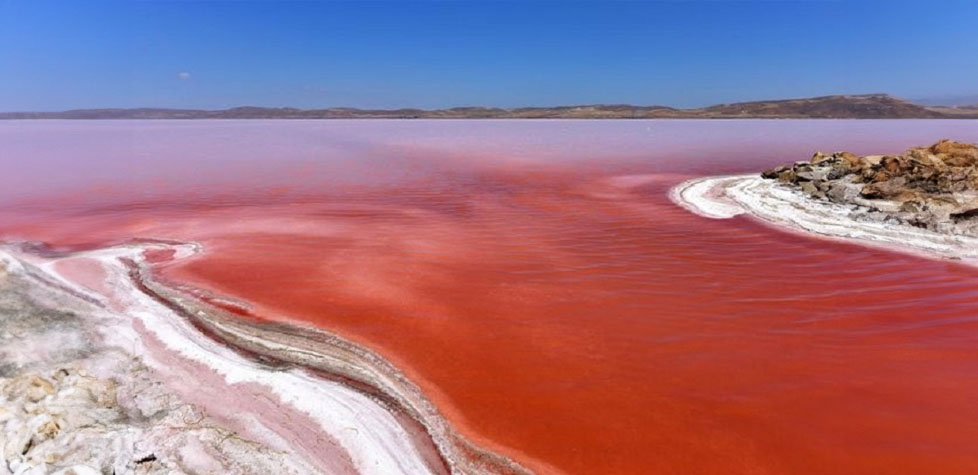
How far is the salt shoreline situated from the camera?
981cm

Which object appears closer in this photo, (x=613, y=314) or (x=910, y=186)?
(x=613, y=314)

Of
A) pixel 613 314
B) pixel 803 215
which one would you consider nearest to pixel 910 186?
pixel 803 215

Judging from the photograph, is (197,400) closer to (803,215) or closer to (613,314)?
(613,314)

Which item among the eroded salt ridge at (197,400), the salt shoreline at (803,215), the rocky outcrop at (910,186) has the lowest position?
the eroded salt ridge at (197,400)

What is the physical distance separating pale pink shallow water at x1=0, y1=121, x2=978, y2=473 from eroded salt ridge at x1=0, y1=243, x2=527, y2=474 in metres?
0.50

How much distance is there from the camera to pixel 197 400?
4.99 meters

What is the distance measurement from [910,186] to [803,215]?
3.22 meters

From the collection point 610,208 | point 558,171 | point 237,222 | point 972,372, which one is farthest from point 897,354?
point 558,171

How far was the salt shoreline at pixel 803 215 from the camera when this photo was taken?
9.81 meters

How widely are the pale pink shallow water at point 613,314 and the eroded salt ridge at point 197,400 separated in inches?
19.5

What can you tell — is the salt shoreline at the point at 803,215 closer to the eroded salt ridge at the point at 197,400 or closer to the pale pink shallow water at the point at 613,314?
the pale pink shallow water at the point at 613,314

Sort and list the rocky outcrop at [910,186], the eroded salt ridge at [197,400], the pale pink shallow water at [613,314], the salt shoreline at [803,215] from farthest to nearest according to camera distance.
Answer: the rocky outcrop at [910,186]
the salt shoreline at [803,215]
the pale pink shallow water at [613,314]
the eroded salt ridge at [197,400]

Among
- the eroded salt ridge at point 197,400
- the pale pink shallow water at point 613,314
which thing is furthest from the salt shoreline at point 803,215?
the eroded salt ridge at point 197,400

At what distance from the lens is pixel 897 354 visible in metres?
5.91
